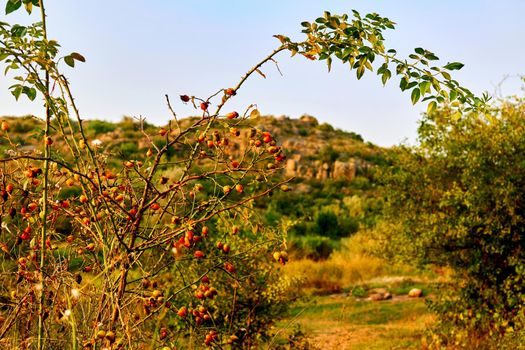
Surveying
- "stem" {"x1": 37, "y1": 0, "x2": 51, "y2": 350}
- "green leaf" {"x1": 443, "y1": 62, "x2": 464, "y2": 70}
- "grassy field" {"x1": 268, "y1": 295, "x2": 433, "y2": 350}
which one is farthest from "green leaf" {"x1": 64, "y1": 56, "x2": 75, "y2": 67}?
"grassy field" {"x1": 268, "y1": 295, "x2": 433, "y2": 350}

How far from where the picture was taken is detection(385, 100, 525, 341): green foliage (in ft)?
25.9

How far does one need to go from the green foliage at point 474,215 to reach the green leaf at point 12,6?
18.9 ft

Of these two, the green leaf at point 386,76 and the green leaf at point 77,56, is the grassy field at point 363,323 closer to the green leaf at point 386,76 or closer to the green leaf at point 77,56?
the green leaf at point 386,76

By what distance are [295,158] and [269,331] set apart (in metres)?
31.5

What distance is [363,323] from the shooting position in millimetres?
11352

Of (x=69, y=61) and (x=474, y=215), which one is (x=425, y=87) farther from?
(x=474, y=215)

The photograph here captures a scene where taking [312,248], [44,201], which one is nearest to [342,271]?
[312,248]

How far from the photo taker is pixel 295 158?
38781 mm

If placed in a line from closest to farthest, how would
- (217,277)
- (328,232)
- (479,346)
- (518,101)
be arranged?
(217,277) → (479,346) → (518,101) → (328,232)

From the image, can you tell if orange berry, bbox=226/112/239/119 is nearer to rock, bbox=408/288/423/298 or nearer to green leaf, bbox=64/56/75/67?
green leaf, bbox=64/56/75/67

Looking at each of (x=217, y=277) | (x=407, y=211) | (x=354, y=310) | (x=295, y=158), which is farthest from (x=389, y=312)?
(x=295, y=158)

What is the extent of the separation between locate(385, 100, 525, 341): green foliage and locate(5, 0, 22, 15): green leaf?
5.75 meters

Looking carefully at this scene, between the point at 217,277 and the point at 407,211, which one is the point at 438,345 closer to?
the point at 407,211

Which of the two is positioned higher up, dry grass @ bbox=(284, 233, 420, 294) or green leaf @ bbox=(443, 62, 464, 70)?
green leaf @ bbox=(443, 62, 464, 70)
